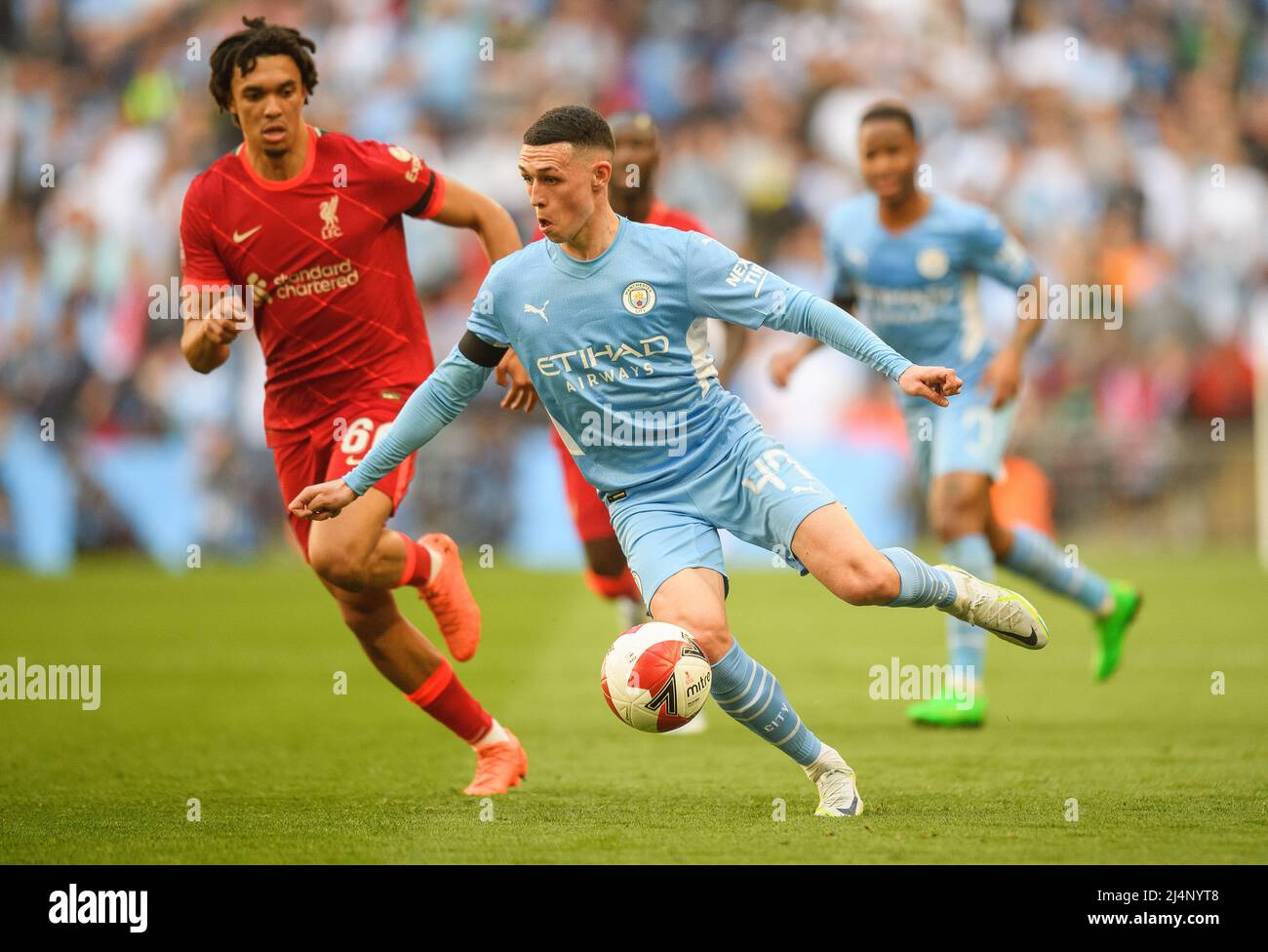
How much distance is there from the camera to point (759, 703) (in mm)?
6035

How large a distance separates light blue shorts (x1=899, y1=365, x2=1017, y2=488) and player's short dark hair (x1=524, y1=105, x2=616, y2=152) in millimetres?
3398

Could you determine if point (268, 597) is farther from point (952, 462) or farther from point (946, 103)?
point (946, 103)

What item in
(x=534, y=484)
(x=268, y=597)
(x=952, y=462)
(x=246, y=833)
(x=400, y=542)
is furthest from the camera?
(x=534, y=484)

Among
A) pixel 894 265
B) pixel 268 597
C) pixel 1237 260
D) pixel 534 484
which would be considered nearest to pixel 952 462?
pixel 894 265

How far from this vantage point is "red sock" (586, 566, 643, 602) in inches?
358

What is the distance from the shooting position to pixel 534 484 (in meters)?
18.8

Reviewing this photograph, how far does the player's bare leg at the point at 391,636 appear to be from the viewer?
21.6 ft

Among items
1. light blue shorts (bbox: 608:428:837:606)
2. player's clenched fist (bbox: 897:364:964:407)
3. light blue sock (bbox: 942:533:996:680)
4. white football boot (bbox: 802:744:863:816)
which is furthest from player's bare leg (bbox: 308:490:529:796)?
light blue sock (bbox: 942:533:996:680)

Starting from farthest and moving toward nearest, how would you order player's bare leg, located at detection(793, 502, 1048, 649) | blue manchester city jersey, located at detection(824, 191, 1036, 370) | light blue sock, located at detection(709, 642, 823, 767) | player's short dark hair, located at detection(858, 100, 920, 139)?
blue manchester city jersey, located at detection(824, 191, 1036, 370) → player's short dark hair, located at detection(858, 100, 920, 139) → light blue sock, located at detection(709, 642, 823, 767) → player's bare leg, located at detection(793, 502, 1048, 649)

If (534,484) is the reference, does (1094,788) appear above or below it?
below

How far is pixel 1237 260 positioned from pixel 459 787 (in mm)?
14974

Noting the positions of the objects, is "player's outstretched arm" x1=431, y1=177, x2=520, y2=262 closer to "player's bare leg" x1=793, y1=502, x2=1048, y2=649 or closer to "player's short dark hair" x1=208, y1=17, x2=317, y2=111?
"player's short dark hair" x1=208, y1=17, x2=317, y2=111

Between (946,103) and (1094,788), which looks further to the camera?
(946,103)
